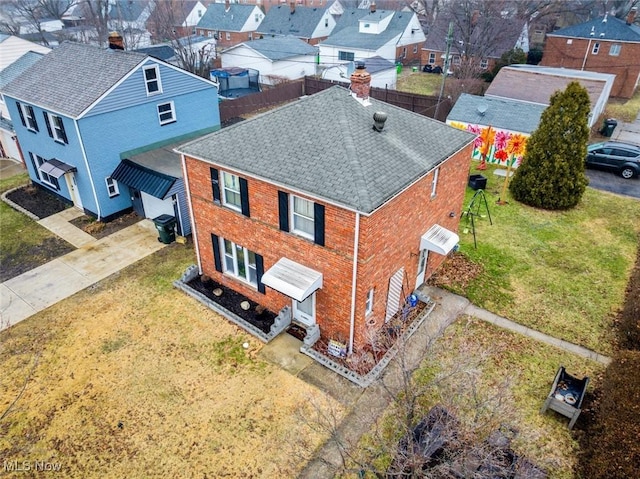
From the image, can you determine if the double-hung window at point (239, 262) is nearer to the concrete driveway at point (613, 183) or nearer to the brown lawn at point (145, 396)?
the brown lawn at point (145, 396)

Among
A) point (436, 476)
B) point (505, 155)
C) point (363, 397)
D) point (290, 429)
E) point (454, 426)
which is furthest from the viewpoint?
point (505, 155)

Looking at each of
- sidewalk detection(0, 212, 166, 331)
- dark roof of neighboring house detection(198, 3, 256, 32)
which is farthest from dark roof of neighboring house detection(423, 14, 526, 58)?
sidewalk detection(0, 212, 166, 331)

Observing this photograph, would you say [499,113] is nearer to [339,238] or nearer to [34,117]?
[339,238]

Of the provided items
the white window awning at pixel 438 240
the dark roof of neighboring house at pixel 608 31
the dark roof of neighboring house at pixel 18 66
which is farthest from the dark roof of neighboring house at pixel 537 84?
the dark roof of neighboring house at pixel 18 66

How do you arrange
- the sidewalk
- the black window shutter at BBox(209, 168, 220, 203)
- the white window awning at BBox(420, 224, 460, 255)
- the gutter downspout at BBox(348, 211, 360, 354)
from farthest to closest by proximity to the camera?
the sidewalk < the white window awning at BBox(420, 224, 460, 255) < the black window shutter at BBox(209, 168, 220, 203) < the gutter downspout at BBox(348, 211, 360, 354)

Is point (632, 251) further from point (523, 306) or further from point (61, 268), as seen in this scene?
point (61, 268)

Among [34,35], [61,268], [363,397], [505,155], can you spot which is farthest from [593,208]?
[34,35]

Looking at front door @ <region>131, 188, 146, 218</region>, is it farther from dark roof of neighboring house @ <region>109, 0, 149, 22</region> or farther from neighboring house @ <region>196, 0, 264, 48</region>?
dark roof of neighboring house @ <region>109, 0, 149, 22</region>
